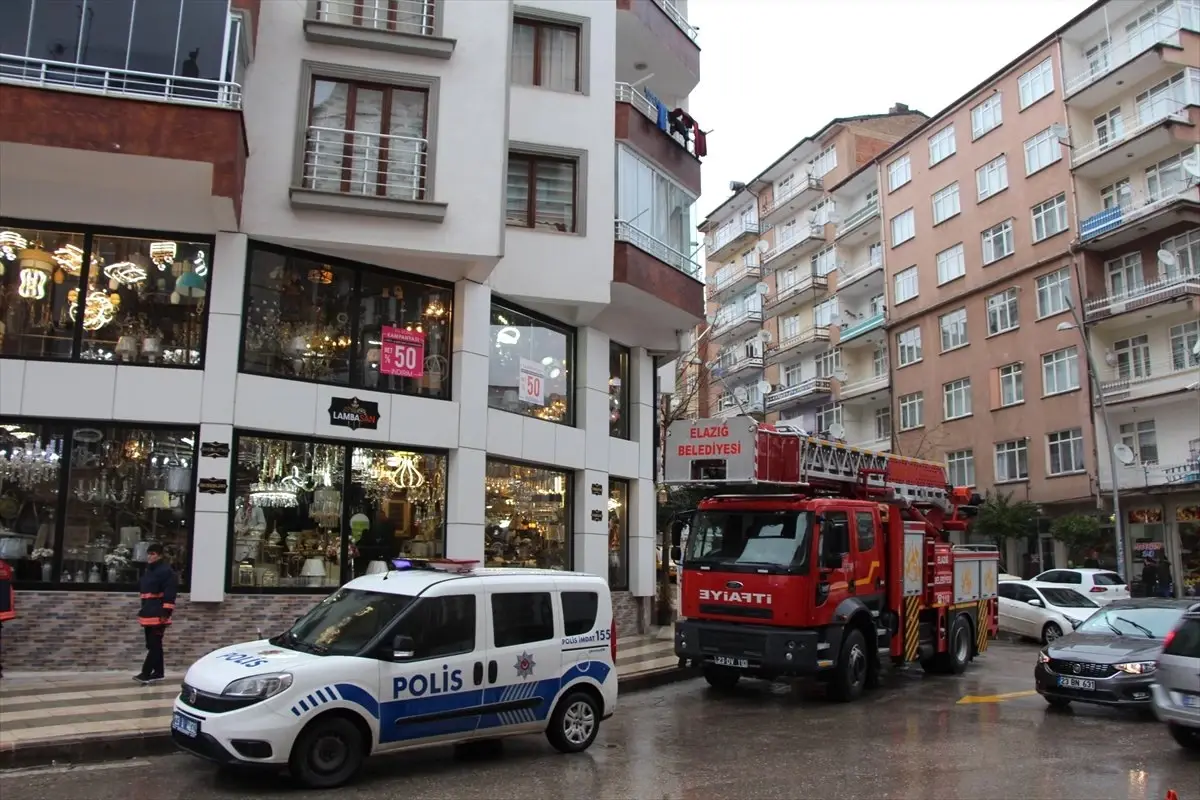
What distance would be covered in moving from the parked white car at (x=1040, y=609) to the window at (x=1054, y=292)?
1710cm

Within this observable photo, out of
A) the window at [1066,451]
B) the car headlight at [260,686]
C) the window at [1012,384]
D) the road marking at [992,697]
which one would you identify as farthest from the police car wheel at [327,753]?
the window at [1012,384]

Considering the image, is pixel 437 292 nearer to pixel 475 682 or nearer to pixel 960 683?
pixel 475 682

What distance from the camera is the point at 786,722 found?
1176 cm

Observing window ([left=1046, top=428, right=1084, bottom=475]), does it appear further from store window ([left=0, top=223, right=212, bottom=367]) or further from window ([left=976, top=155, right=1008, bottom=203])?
store window ([left=0, top=223, right=212, bottom=367])

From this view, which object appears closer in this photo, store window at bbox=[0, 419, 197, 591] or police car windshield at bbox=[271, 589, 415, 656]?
police car windshield at bbox=[271, 589, 415, 656]

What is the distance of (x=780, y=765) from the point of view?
9242 mm

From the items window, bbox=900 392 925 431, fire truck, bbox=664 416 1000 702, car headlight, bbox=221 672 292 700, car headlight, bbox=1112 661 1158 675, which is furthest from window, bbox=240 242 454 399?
window, bbox=900 392 925 431

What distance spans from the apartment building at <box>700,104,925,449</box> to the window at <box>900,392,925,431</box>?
6.35ft

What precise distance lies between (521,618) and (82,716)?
4.84m

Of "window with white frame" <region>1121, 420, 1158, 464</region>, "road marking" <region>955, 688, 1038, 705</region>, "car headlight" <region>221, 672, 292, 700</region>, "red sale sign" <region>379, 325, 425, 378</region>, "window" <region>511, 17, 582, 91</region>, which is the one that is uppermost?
"window" <region>511, 17, 582, 91</region>

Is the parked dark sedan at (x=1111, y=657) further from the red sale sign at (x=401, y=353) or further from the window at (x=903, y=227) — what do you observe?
the window at (x=903, y=227)

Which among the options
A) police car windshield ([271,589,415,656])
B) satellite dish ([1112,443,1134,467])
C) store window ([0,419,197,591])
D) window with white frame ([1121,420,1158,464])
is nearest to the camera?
police car windshield ([271,589,415,656])

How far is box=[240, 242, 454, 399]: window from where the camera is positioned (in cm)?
1496

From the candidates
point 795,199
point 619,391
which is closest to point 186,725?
point 619,391
